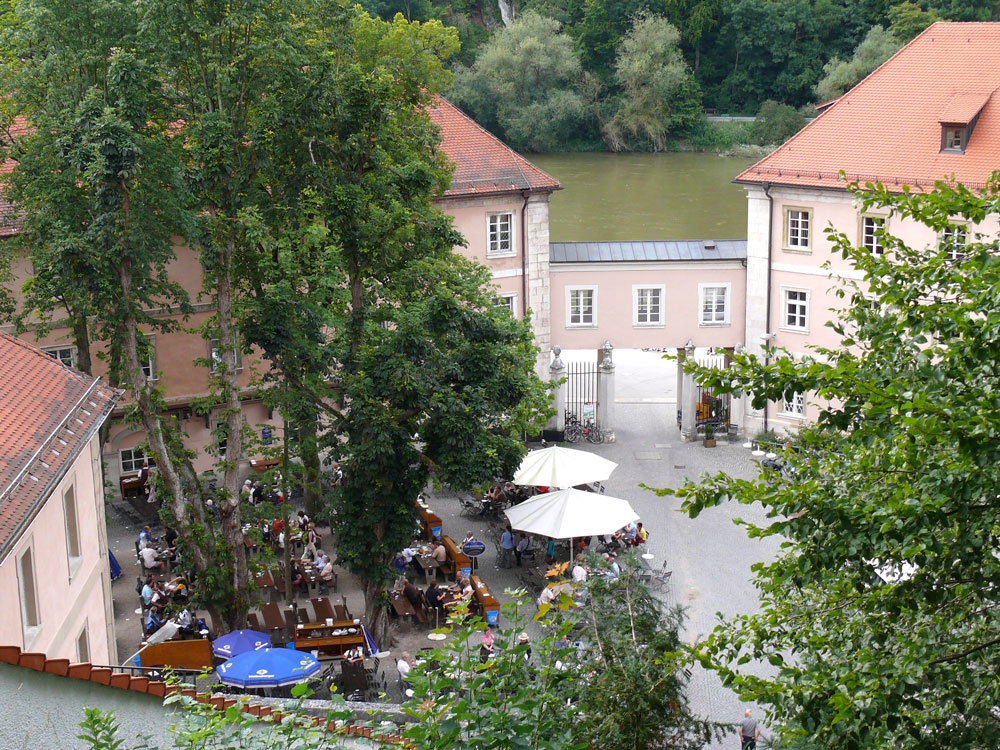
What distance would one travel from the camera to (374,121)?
19.5 metres

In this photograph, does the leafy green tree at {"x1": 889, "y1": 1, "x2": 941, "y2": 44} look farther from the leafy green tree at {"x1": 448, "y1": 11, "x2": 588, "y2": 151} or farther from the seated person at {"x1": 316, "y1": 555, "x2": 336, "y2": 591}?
the seated person at {"x1": 316, "y1": 555, "x2": 336, "y2": 591}

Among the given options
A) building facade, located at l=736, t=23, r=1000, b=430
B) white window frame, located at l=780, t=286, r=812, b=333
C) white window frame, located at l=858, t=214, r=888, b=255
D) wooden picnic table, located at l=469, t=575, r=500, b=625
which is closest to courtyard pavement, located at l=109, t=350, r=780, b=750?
wooden picnic table, located at l=469, t=575, r=500, b=625

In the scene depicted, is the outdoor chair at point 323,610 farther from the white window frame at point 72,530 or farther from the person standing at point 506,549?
the white window frame at point 72,530

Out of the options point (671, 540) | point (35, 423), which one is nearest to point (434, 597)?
point (671, 540)

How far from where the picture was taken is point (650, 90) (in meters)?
71.7

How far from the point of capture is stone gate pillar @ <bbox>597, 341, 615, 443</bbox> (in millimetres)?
30344

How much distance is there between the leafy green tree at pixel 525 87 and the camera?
68.4m

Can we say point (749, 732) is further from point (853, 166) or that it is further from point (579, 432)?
point (853, 166)

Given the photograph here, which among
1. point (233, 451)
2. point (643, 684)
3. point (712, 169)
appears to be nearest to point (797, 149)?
point (233, 451)

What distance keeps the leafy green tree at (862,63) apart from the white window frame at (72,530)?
57501mm

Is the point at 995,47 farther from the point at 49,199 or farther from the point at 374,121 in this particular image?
the point at 49,199

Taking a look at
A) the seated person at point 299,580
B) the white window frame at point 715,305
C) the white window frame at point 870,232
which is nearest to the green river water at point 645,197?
the white window frame at point 715,305

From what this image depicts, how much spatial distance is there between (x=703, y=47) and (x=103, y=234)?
66.9m

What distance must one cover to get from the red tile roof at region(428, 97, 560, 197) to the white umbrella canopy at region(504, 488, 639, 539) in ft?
32.5
